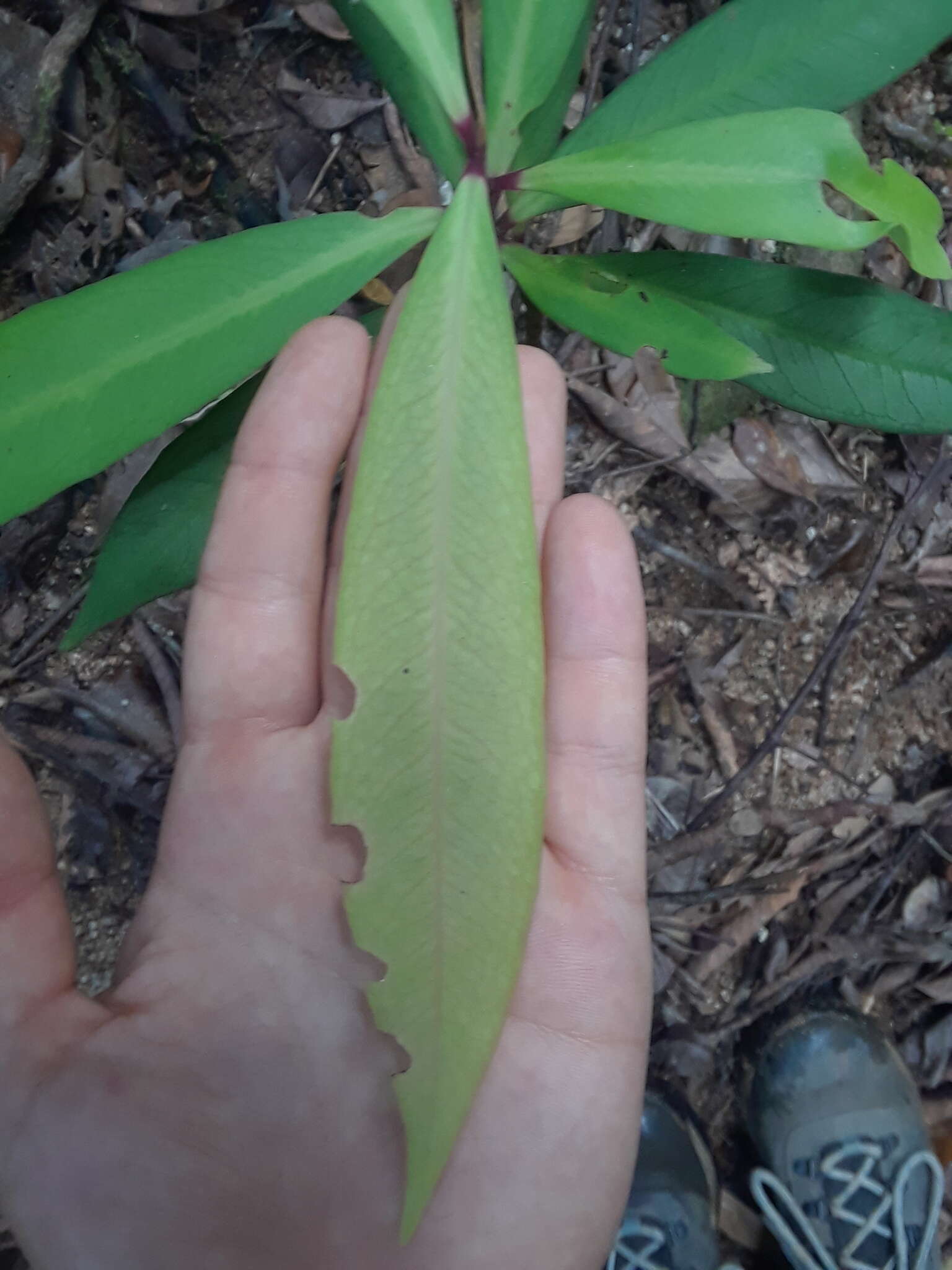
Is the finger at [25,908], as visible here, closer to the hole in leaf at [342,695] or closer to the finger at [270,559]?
the finger at [270,559]

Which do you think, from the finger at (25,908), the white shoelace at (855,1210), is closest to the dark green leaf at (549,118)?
the finger at (25,908)

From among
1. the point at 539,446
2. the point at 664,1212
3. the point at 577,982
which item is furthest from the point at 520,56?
the point at 664,1212

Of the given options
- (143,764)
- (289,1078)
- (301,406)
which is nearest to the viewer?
(289,1078)

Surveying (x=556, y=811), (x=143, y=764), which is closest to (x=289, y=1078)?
(x=556, y=811)

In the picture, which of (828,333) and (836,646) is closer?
(828,333)

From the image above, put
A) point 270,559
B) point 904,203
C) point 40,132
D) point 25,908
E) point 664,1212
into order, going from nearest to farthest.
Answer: point 904,203
point 25,908
point 270,559
point 40,132
point 664,1212

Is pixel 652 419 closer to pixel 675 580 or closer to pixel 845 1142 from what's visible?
pixel 675 580

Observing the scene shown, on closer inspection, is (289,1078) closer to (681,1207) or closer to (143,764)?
(143,764)

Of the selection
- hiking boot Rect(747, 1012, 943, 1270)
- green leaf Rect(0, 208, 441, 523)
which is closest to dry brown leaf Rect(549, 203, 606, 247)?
green leaf Rect(0, 208, 441, 523)
